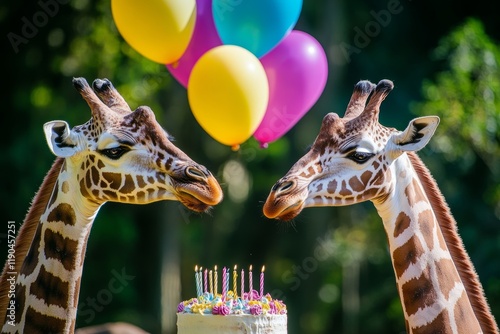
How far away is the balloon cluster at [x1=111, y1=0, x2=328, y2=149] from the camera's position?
859 cm

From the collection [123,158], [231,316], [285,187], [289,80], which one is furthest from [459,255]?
[289,80]

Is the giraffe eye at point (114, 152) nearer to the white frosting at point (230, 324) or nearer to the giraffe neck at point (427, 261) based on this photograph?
the white frosting at point (230, 324)

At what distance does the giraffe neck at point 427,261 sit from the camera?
22.3ft

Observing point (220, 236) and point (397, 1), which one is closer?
point (397, 1)

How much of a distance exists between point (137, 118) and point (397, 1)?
11023 mm

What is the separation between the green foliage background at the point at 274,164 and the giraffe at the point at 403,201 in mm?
6854

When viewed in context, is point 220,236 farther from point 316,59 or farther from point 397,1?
point 316,59

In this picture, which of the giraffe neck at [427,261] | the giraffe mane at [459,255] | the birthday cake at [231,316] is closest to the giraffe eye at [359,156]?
the giraffe neck at [427,261]

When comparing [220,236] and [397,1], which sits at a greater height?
[397,1]

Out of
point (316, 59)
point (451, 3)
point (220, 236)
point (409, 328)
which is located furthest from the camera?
point (220, 236)

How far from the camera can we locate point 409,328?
6.82m

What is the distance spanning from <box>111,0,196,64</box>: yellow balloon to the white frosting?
271 centimetres

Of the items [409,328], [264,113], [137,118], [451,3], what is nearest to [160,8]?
[264,113]

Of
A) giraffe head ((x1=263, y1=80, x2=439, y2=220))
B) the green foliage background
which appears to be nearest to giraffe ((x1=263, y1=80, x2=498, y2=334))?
giraffe head ((x1=263, y1=80, x2=439, y2=220))
